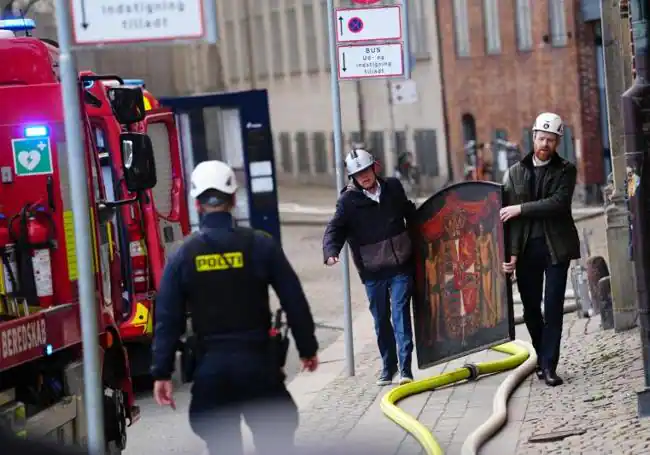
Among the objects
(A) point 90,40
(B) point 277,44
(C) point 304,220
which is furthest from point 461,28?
(A) point 90,40

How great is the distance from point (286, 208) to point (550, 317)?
36.1 m

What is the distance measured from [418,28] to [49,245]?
131 ft

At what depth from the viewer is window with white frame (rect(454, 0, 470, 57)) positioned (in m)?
46.4

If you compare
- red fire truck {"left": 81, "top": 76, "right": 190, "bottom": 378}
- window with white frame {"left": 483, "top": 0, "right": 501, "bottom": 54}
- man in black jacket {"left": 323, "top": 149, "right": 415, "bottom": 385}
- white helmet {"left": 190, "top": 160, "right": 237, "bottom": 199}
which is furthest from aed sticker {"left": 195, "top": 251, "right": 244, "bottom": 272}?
window with white frame {"left": 483, "top": 0, "right": 501, "bottom": 54}

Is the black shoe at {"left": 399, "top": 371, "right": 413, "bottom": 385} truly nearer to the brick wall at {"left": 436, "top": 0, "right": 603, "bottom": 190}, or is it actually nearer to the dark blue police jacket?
the dark blue police jacket

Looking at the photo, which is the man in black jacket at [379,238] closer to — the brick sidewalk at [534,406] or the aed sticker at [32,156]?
the brick sidewalk at [534,406]

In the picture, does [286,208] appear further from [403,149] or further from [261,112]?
[261,112]

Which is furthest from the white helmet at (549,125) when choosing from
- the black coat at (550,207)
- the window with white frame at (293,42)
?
the window with white frame at (293,42)

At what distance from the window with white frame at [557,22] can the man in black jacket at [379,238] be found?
29056mm

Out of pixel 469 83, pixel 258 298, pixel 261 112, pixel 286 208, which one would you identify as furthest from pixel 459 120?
pixel 258 298

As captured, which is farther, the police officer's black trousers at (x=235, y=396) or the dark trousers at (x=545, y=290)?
the dark trousers at (x=545, y=290)

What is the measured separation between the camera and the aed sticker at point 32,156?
32.8 ft

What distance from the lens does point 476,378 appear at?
12.4 meters

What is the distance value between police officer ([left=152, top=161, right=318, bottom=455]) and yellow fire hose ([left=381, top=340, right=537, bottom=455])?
85.0 inches
